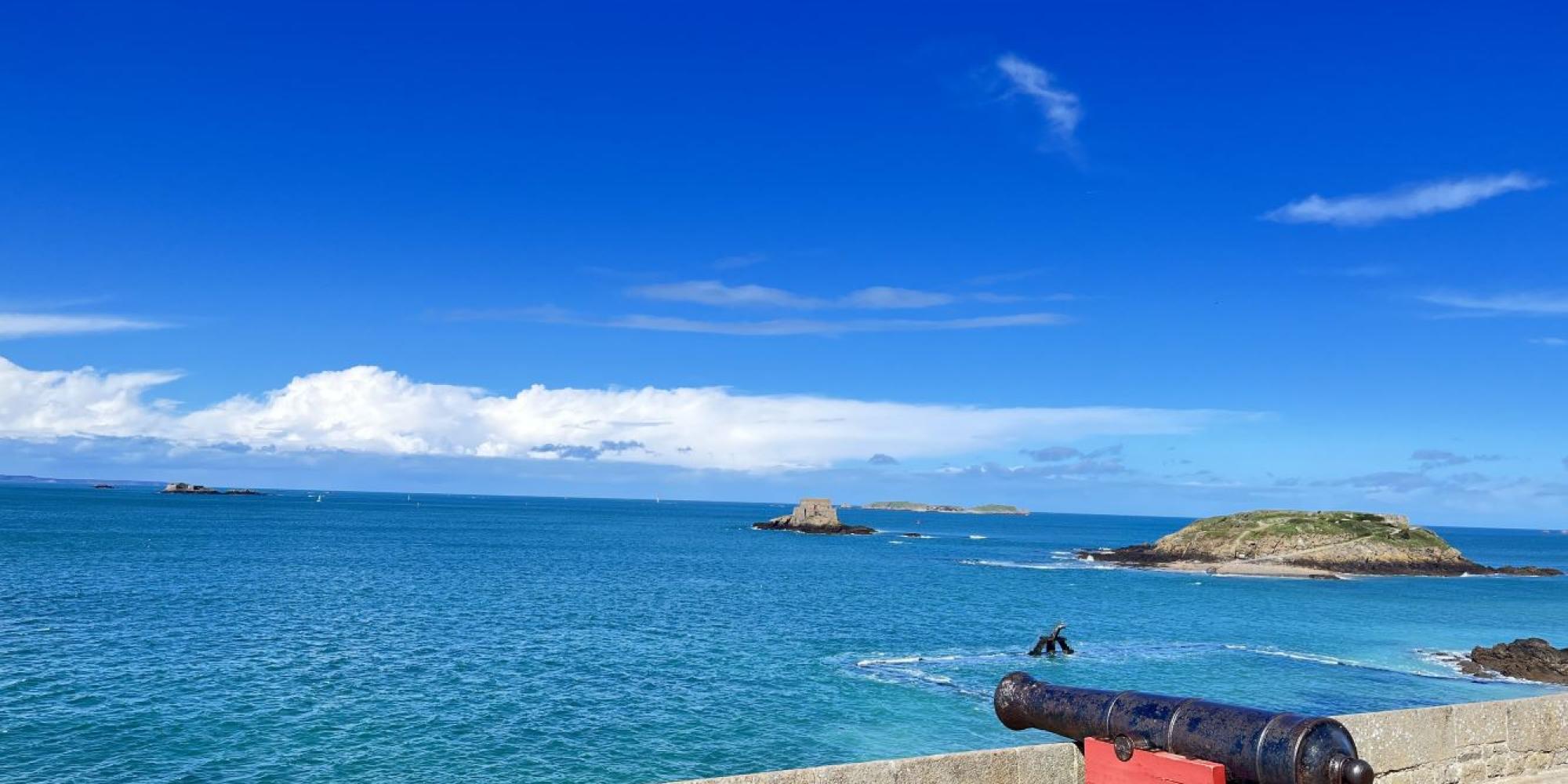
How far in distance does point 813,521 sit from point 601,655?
409 feet

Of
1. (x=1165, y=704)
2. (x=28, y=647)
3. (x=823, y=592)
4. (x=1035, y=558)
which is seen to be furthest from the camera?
(x=1035, y=558)

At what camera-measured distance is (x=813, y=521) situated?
513ft

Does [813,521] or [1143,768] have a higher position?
[1143,768]

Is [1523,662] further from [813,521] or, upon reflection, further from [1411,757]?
[813,521]

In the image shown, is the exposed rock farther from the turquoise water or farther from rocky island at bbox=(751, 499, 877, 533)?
rocky island at bbox=(751, 499, 877, 533)

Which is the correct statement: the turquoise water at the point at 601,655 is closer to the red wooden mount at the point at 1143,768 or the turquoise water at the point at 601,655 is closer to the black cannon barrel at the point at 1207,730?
the black cannon barrel at the point at 1207,730

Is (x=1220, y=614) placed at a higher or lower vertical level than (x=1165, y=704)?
lower

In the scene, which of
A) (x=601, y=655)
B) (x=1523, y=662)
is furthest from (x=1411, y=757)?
(x=1523, y=662)

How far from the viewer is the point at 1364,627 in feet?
158

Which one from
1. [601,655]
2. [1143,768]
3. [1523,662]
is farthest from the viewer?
[1523,662]

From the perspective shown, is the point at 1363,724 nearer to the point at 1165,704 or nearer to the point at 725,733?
the point at 1165,704

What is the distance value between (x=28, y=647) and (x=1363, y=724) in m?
35.4

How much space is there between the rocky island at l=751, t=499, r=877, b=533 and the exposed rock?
118785 mm

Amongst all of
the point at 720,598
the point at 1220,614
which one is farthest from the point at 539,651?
the point at 1220,614
